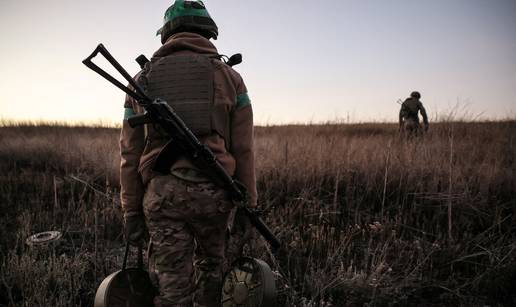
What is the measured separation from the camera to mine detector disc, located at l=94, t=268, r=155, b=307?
198 centimetres

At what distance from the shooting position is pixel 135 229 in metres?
2.04

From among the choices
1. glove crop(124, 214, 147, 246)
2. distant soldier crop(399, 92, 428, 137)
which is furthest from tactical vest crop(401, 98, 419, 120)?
glove crop(124, 214, 147, 246)

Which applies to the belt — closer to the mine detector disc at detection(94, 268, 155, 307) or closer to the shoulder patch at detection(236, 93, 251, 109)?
the shoulder patch at detection(236, 93, 251, 109)

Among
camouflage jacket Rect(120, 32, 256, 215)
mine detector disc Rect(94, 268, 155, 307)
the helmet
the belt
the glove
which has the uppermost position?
the helmet

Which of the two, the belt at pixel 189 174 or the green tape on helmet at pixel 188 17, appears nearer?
the belt at pixel 189 174

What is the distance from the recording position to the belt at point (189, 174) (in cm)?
189

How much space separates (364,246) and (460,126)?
7.86 metres

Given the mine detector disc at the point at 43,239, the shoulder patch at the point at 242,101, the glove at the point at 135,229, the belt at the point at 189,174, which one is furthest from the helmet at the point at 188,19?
the mine detector disc at the point at 43,239

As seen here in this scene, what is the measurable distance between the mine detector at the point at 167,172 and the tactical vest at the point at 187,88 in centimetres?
7

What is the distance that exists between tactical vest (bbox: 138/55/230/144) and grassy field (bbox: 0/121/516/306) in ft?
5.15

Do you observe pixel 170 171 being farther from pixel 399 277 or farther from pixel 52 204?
pixel 52 204

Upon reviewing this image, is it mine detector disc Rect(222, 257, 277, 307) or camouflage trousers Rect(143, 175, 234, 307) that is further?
mine detector disc Rect(222, 257, 277, 307)

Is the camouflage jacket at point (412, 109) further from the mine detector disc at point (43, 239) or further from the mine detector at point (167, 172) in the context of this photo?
the mine detector disc at point (43, 239)

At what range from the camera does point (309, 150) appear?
6.25 m
